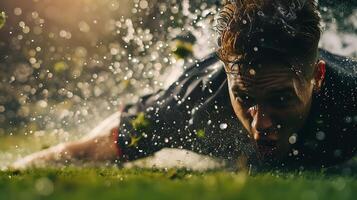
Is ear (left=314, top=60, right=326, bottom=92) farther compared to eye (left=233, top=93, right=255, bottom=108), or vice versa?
ear (left=314, top=60, right=326, bottom=92)

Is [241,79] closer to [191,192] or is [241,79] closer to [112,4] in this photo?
[191,192]

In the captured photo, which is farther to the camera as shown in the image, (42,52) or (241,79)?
(42,52)

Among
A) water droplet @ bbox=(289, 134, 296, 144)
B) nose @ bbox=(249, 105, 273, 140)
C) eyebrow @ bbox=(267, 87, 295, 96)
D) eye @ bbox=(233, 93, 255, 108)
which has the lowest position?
water droplet @ bbox=(289, 134, 296, 144)

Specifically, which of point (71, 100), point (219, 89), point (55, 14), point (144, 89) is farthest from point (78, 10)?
point (219, 89)

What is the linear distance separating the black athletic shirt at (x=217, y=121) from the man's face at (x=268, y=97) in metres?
0.33

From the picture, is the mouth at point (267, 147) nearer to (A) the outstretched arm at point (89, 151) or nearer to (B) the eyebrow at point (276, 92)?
(B) the eyebrow at point (276, 92)

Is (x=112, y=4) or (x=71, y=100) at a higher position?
(x=112, y=4)

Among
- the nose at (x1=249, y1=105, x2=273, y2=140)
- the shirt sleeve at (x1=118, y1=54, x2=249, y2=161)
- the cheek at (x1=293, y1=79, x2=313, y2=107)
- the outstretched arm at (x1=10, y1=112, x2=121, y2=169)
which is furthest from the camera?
the outstretched arm at (x1=10, y1=112, x2=121, y2=169)

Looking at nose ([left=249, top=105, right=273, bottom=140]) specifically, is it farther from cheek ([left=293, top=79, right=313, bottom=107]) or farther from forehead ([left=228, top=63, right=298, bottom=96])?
cheek ([left=293, top=79, right=313, bottom=107])

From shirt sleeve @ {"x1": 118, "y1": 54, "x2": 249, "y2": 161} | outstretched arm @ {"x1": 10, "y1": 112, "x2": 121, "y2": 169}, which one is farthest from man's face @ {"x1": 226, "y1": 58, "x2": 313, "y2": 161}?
outstretched arm @ {"x1": 10, "y1": 112, "x2": 121, "y2": 169}

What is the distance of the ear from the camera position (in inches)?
194

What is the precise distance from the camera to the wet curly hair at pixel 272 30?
4547 mm

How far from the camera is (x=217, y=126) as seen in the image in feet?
17.6

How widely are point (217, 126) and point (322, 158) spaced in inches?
37.3
